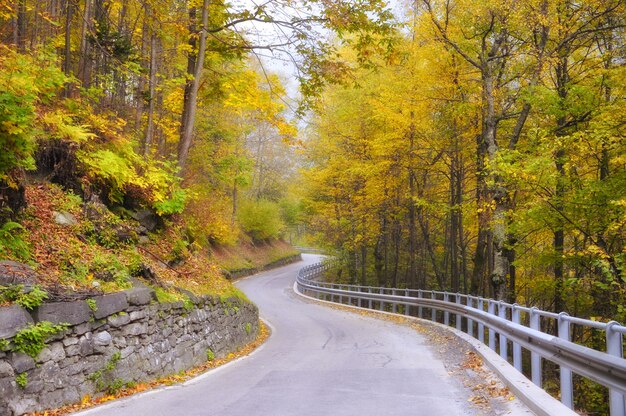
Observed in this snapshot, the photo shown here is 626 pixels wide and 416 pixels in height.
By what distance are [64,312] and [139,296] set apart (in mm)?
1679

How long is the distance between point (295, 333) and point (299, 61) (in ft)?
27.4

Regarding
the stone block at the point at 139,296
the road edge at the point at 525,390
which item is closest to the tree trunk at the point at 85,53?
the stone block at the point at 139,296

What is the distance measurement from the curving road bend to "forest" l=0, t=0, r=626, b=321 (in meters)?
3.10

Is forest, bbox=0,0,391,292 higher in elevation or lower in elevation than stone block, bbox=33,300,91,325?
higher

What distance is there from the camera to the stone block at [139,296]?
761cm

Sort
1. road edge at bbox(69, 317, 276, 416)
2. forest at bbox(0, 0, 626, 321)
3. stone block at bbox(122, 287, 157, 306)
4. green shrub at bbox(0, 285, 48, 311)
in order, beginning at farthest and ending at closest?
1. forest at bbox(0, 0, 626, 321)
2. stone block at bbox(122, 287, 157, 306)
3. road edge at bbox(69, 317, 276, 416)
4. green shrub at bbox(0, 285, 48, 311)

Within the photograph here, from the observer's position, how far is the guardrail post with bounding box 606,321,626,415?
4035mm

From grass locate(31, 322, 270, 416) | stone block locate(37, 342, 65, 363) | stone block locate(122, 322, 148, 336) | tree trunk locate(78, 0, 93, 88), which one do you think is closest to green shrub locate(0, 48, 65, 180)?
stone block locate(37, 342, 65, 363)

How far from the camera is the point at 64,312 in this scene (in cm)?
620

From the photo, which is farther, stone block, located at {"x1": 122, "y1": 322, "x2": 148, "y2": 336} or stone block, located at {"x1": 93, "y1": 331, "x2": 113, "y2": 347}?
stone block, located at {"x1": 122, "y1": 322, "x2": 148, "y2": 336}

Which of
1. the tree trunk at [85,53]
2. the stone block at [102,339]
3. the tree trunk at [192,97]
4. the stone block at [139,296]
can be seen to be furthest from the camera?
the tree trunk at [192,97]

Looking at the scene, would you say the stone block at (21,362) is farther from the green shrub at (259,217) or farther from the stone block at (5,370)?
the green shrub at (259,217)

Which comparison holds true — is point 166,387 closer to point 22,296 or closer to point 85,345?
point 85,345

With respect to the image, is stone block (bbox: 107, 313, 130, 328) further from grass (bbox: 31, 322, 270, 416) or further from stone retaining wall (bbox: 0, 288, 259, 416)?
grass (bbox: 31, 322, 270, 416)
